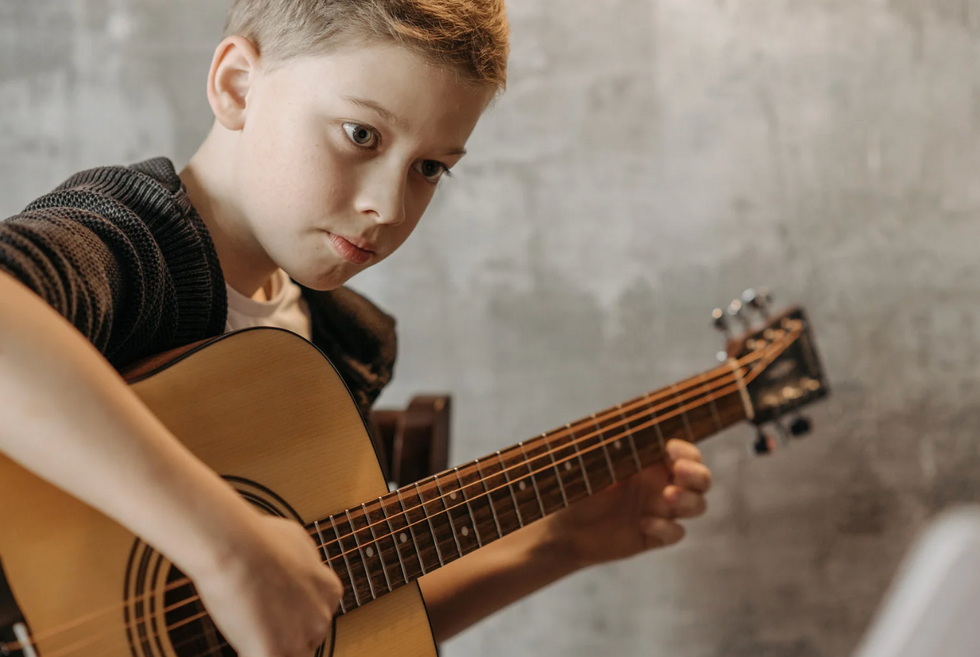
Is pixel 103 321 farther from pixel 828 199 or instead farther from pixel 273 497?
pixel 828 199

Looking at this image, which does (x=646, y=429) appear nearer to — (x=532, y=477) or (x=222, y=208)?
(x=532, y=477)

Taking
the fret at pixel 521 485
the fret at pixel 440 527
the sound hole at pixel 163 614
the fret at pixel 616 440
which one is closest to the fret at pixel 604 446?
the fret at pixel 616 440

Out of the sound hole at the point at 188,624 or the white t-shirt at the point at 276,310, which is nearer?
the sound hole at the point at 188,624

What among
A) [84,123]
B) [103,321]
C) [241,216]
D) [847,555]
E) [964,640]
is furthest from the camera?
[847,555]

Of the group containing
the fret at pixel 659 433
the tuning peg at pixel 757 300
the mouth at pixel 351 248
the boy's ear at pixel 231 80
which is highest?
the boy's ear at pixel 231 80

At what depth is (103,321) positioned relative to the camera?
55cm

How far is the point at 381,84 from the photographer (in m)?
0.63

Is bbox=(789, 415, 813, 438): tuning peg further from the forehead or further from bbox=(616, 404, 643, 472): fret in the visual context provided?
the forehead

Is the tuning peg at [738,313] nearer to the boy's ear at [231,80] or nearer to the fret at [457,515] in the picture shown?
the fret at [457,515]

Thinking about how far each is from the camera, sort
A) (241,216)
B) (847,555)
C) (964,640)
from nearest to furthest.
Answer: (964,640) → (241,216) → (847,555)

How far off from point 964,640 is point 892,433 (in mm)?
1121

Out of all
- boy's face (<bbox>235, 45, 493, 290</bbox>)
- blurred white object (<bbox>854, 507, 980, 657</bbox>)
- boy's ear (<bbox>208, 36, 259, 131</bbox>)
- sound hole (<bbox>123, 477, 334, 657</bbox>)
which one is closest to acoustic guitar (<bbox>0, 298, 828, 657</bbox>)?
sound hole (<bbox>123, 477, 334, 657</bbox>)

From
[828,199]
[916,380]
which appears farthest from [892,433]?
[828,199]

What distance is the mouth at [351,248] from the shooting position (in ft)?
2.23
